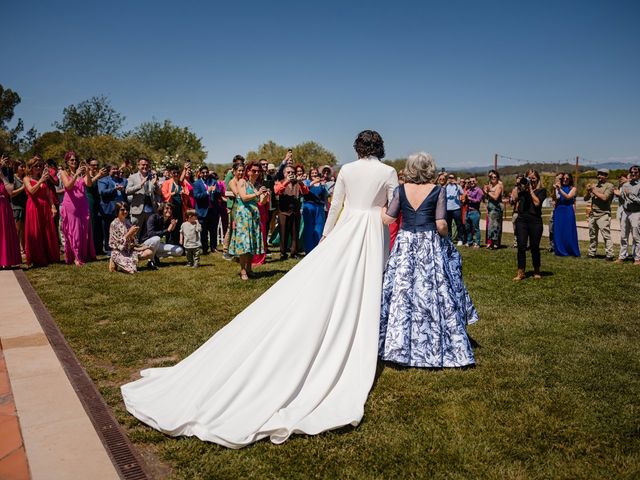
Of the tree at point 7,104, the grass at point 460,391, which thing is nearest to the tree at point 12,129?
the tree at point 7,104

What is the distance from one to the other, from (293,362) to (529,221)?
677 centimetres

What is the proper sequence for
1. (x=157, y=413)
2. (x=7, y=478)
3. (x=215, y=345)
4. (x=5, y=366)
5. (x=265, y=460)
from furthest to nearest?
(x=5, y=366) → (x=215, y=345) → (x=157, y=413) → (x=265, y=460) → (x=7, y=478)

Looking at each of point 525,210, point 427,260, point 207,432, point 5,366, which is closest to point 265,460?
point 207,432

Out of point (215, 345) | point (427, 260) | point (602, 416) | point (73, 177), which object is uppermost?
point (73, 177)

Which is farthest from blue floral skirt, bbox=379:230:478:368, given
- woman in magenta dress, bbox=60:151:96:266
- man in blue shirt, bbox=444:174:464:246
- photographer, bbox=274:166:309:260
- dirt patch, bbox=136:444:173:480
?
man in blue shirt, bbox=444:174:464:246

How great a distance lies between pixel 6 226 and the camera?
9.59 metres

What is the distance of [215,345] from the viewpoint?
13.2 feet

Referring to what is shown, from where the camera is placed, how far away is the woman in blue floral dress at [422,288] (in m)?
4.67

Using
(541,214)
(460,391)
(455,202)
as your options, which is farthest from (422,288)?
(455,202)

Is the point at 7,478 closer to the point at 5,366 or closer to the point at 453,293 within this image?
the point at 5,366

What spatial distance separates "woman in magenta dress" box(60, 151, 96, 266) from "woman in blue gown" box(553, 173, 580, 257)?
11.1 metres

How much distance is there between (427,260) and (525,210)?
512cm

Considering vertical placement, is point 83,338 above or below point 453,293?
below

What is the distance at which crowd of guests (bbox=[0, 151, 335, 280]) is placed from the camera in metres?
8.98
